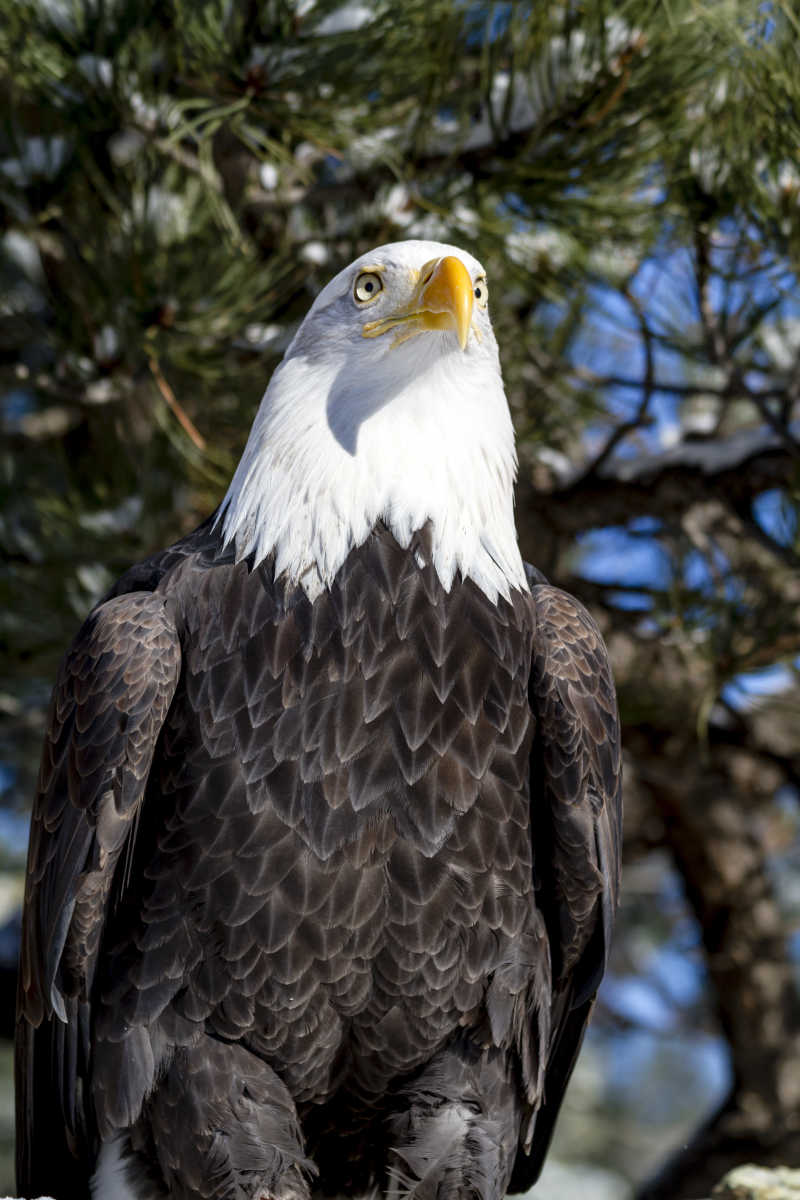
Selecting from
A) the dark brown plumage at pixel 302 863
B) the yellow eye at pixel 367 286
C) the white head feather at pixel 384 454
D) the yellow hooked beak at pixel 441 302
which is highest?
the yellow eye at pixel 367 286

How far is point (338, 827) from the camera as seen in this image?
7.47ft

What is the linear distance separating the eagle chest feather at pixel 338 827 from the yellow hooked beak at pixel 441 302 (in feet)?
1.42

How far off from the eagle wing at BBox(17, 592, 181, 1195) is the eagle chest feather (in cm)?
7

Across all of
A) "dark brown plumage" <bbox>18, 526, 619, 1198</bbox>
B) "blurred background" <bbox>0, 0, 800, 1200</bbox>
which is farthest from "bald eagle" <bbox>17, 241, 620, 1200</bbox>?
"blurred background" <bbox>0, 0, 800, 1200</bbox>

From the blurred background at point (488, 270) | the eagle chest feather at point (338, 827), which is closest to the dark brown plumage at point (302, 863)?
the eagle chest feather at point (338, 827)

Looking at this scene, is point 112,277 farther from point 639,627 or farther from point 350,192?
point 639,627

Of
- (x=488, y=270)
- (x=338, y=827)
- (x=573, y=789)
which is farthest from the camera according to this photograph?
(x=488, y=270)

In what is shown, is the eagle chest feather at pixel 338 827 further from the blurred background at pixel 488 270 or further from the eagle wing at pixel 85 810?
the blurred background at pixel 488 270

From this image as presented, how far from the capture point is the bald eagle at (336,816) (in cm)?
229

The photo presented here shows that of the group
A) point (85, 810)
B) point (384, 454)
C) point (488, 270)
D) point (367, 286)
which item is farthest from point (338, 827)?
point (488, 270)

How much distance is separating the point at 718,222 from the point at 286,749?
1.73 m

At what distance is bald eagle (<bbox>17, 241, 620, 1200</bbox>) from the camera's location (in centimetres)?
229

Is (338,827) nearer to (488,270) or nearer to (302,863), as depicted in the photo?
(302,863)

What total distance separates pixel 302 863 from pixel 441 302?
0.92 m
